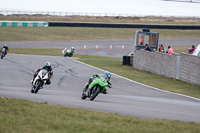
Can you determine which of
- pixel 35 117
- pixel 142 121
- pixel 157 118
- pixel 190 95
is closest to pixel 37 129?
pixel 35 117

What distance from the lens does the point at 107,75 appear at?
1448 centimetres

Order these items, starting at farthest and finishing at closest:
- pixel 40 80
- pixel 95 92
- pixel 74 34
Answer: pixel 74 34, pixel 40 80, pixel 95 92

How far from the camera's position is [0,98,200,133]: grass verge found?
8.64 metres

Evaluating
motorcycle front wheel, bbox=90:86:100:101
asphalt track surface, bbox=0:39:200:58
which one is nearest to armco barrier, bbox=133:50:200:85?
motorcycle front wheel, bbox=90:86:100:101

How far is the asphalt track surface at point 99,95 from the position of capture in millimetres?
12337

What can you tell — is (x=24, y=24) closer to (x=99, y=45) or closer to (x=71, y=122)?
(x=99, y=45)

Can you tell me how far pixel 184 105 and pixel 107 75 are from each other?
290 centimetres

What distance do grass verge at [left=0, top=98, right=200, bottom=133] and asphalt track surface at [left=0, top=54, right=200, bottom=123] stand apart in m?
1.33

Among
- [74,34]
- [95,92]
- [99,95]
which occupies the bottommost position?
[99,95]

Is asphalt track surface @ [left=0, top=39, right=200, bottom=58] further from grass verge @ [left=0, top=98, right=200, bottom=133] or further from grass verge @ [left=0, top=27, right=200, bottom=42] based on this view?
grass verge @ [left=0, top=98, right=200, bottom=133]

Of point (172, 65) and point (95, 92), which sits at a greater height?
point (172, 65)

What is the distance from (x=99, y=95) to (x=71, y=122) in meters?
7.07

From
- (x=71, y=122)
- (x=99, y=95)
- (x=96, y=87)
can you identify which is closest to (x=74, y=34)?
(x=99, y=95)

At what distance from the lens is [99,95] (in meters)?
16.5
